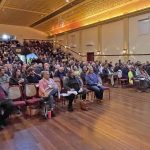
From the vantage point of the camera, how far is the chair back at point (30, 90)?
5.45 metres

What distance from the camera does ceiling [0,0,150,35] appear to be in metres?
12.8

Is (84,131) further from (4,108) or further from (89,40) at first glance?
(89,40)

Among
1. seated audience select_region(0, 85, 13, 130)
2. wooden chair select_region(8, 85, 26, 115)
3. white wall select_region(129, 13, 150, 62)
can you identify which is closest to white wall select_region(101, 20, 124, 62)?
white wall select_region(129, 13, 150, 62)

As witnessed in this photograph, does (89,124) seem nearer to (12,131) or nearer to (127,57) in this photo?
(12,131)

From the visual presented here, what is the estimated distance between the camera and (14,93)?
17.1 ft

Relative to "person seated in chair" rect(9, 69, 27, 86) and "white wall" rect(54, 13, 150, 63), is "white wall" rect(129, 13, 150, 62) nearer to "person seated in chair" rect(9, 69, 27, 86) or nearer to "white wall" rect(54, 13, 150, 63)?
"white wall" rect(54, 13, 150, 63)

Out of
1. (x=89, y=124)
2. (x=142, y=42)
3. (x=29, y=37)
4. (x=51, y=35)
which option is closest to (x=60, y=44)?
(x=51, y=35)

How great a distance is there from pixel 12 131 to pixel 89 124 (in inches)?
58.9

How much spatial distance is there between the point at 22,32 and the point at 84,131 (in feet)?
67.8

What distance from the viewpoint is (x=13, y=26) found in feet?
75.2

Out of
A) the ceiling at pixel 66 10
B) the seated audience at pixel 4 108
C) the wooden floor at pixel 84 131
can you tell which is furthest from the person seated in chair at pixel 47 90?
the ceiling at pixel 66 10

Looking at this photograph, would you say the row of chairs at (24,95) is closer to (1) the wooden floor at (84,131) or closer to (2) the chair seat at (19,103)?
(2) the chair seat at (19,103)

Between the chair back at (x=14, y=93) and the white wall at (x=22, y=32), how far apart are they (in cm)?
1874

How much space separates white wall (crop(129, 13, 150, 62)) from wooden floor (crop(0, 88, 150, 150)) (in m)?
7.06
